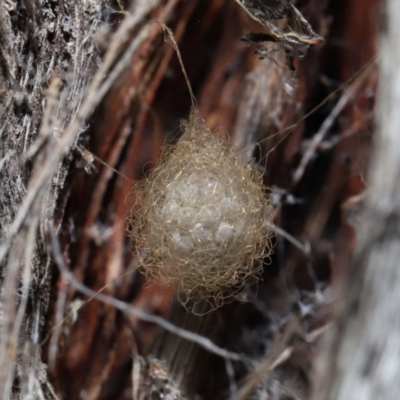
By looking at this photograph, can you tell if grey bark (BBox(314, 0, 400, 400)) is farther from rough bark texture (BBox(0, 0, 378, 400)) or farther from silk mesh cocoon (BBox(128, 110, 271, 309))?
rough bark texture (BBox(0, 0, 378, 400))

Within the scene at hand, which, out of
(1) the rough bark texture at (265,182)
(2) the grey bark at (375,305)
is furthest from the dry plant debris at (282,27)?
(2) the grey bark at (375,305)

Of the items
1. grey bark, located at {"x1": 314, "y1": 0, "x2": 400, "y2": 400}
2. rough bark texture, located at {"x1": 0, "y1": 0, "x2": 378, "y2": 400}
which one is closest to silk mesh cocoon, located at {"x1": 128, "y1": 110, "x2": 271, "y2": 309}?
rough bark texture, located at {"x1": 0, "y1": 0, "x2": 378, "y2": 400}

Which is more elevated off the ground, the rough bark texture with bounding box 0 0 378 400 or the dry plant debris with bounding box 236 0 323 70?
the dry plant debris with bounding box 236 0 323 70

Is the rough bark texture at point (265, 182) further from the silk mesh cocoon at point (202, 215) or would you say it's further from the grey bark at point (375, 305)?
the grey bark at point (375, 305)

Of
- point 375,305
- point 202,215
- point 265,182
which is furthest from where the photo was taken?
point 265,182

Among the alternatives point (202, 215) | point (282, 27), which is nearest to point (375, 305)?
point (202, 215)

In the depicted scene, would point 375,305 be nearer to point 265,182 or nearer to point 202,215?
point 202,215

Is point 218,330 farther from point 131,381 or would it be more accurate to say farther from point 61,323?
point 61,323
